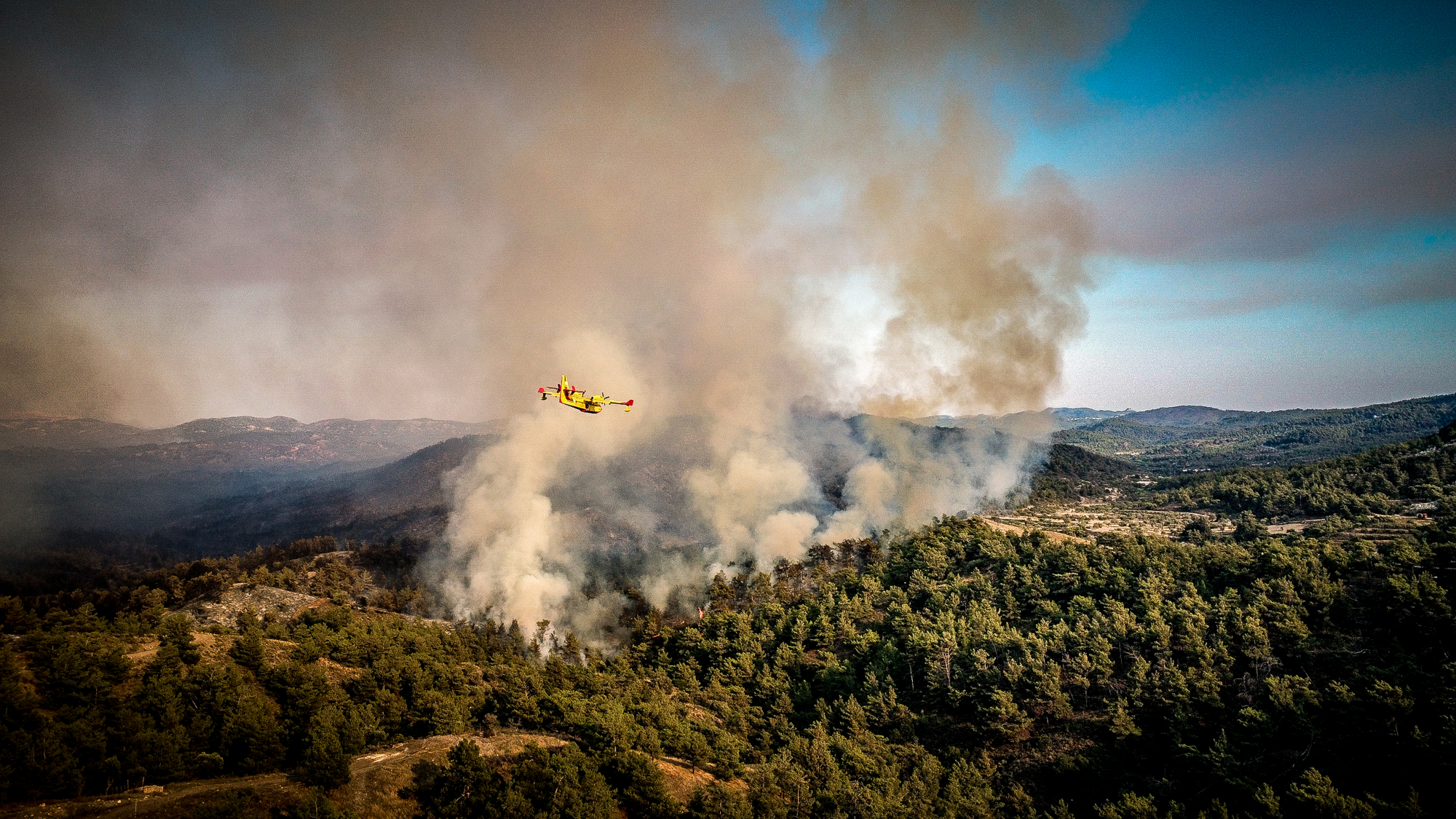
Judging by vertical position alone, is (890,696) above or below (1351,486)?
below

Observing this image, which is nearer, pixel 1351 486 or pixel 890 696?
pixel 890 696

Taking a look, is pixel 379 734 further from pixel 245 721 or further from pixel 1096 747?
pixel 1096 747

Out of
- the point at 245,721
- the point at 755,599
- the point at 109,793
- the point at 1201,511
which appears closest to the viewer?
the point at 109,793

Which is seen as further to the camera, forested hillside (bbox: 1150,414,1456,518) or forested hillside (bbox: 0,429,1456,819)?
forested hillside (bbox: 1150,414,1456,518)

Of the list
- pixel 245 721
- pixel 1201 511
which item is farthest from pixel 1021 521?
pixel 245 721

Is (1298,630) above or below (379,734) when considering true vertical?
above

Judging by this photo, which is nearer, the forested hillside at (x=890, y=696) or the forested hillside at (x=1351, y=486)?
the forested hillside at (x=890, y=696)

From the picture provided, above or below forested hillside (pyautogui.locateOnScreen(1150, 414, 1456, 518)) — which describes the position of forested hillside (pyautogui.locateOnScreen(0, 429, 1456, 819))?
below

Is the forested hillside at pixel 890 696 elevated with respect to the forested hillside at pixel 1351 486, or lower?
lower
